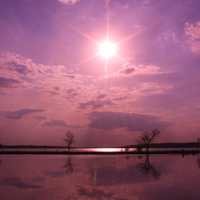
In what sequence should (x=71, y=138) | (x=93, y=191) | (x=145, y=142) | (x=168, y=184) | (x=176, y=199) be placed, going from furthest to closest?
(x=71, y=138) < (x=145, y=142) < (x=168, y=184) < (x=93, y=191) < (x=176, y=199)

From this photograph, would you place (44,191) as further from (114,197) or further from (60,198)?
(114,197)

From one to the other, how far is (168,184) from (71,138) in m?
91.6

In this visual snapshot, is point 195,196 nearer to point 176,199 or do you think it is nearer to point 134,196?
point 176,199

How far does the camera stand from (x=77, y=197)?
61.8ft

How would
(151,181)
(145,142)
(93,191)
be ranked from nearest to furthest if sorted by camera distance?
1. (93,191)
2. (151,181)
3. (145,142)

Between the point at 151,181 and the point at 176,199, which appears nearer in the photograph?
the point at 176,199

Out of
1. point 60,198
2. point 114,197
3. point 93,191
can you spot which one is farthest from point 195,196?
point 60,198

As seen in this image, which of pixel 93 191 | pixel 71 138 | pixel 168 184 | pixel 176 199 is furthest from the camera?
pixel 71 138

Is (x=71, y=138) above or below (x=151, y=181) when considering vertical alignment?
above

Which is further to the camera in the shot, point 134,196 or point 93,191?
point 93,191

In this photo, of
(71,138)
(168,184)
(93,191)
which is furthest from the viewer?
(71,138)

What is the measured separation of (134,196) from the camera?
19469 mm

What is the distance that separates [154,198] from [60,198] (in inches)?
230

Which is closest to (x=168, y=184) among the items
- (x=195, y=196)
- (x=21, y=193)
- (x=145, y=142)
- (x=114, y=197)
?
(x=195, y=196)
